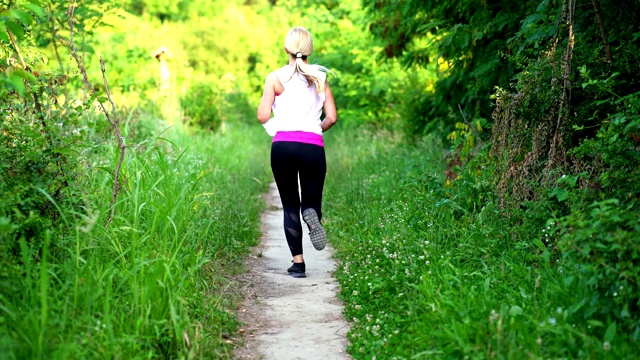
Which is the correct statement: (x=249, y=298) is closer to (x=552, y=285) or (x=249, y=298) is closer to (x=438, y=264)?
(x=438, y=264)

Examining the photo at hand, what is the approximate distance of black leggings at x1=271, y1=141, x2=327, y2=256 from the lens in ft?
21.1

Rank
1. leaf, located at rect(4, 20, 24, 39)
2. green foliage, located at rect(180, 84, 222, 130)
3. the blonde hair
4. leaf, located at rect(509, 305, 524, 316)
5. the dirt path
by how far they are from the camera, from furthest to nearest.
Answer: green foliage, located at rect(180, 84, 222, 130) → the blonde hair → the dirt path → leaf, located at rect(509, 305, 524, 316) → leaf, located at rect(4, 20, 24, 39)

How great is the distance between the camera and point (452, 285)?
5090mm

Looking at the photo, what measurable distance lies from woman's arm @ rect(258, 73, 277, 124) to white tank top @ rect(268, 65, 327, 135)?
57mm

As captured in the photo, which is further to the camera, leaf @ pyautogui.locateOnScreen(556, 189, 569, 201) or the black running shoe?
the black running shoe

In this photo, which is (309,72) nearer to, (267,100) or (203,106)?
(267,100)

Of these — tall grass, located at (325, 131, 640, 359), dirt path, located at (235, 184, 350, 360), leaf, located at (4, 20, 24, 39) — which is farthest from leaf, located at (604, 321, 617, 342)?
leaf, located at (4, 20, 24, 39)

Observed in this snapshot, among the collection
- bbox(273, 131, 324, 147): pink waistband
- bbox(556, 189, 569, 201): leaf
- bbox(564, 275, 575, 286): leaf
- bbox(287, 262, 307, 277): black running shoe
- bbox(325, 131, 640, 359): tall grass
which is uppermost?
bbox(273, 131, 324, 147): pink waistband

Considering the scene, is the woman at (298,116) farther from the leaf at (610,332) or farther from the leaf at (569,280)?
the leaf at (610,332)

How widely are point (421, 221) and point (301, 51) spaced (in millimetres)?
1729

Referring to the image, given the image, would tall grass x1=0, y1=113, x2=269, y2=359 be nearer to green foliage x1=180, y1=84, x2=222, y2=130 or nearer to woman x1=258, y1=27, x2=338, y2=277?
woman x1=258, y1=27, x2=338, y2=277

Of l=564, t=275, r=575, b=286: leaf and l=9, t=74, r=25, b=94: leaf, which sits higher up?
l=9, t=74, r=25, b=94: leaf

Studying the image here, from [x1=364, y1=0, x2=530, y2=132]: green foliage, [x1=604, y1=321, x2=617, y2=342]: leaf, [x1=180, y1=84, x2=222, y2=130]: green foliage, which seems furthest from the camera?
[x1=180, y1=84, x2=222, y2=130]: green foliage

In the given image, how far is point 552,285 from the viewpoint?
455cm
